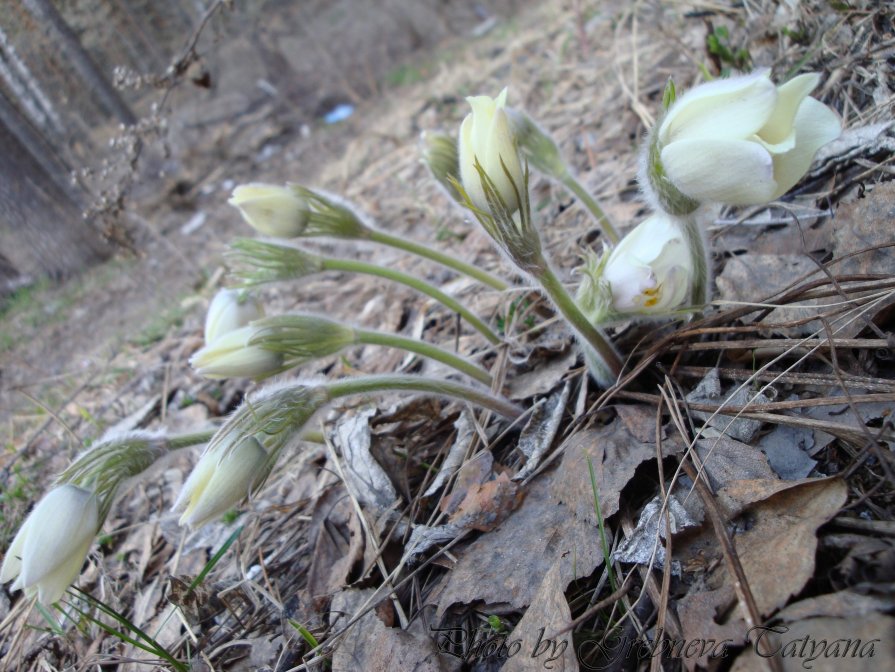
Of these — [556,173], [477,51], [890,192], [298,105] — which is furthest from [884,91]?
[298,105]

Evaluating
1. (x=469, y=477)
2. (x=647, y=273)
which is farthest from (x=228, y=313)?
(x=647, y=273)

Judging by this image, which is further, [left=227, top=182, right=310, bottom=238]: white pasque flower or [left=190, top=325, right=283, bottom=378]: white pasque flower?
[left=227, top=182, right=310, bottom=238]: white pasque flower

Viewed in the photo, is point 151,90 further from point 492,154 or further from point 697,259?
point 697,259

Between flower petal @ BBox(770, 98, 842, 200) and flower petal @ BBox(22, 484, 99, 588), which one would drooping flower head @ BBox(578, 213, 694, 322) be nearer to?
flower petal @ BBox(770, 98, 842, 200)

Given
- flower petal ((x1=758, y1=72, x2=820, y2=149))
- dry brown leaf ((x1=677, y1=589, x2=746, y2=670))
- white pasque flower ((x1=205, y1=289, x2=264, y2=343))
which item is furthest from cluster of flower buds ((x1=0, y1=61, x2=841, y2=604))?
dry brown leaf ((x1=677, y1=589, x2=746, y2=670))

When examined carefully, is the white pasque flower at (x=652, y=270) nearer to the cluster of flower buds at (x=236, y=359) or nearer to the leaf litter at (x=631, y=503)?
the leaf litter at (x=631, y=503)

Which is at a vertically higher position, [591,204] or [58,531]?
[58,531]
